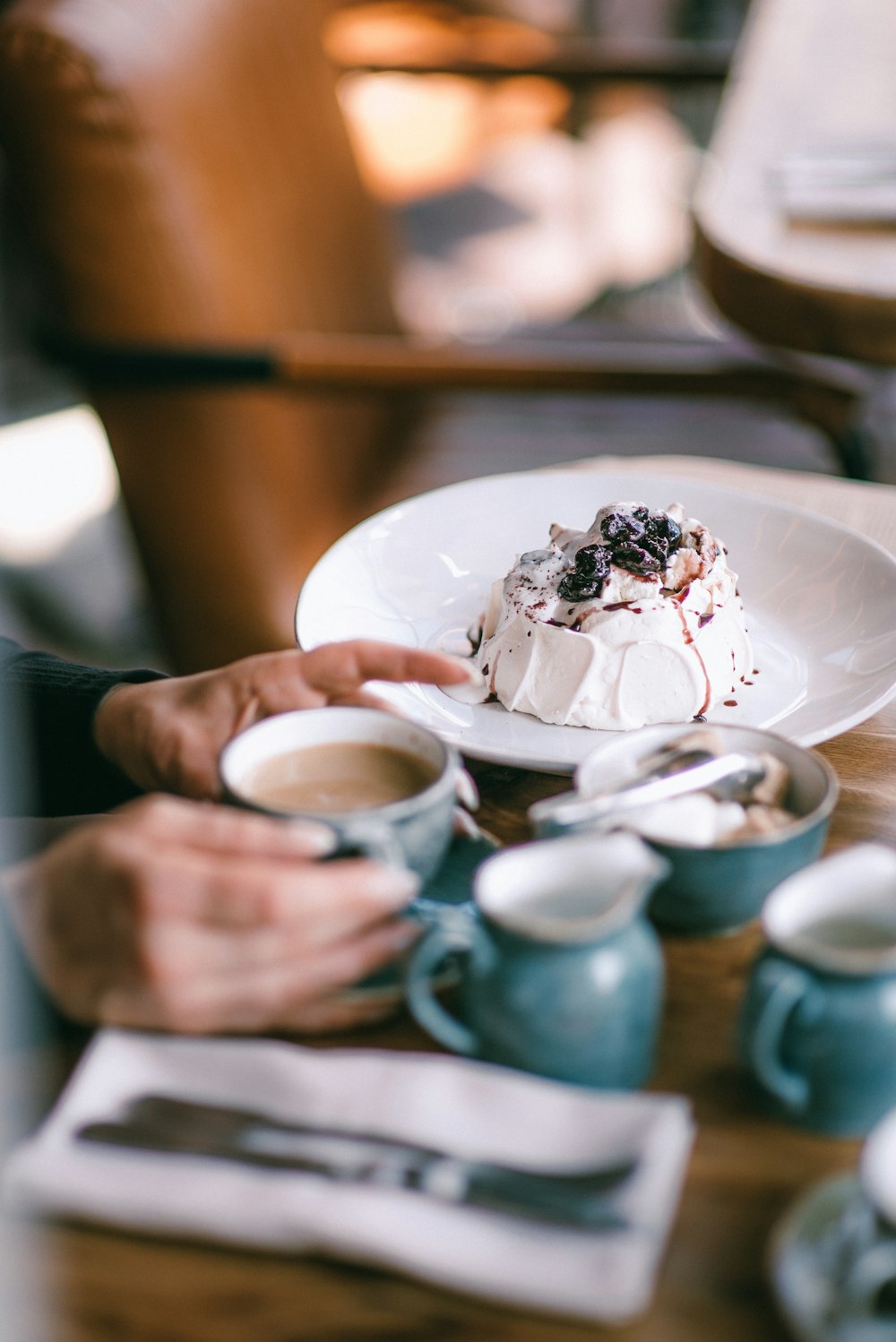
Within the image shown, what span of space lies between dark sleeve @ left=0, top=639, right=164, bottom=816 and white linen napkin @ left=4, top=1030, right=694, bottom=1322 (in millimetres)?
354

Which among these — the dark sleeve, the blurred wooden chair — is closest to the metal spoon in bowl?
the dark sleeve

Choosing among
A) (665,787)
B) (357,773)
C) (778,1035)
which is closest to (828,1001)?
(778,1035)

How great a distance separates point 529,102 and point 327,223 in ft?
7.22

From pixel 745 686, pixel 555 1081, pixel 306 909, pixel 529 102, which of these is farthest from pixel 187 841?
pixel 529 102

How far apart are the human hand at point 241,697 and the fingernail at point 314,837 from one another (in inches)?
6.6

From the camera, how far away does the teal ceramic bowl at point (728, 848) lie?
1.89ft

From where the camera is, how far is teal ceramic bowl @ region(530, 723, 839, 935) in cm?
58

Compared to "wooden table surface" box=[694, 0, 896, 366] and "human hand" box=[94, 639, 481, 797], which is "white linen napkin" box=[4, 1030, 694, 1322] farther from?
"wooden table surface" box=[694, 0, 896, 366]

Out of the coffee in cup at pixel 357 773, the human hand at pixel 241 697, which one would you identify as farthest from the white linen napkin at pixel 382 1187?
the human hand at pixel 241 697

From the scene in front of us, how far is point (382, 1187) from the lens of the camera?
466 millimetres

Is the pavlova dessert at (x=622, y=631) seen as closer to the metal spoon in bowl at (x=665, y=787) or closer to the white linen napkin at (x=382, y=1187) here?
the metal spoon in bowl at (x=665, y=787)

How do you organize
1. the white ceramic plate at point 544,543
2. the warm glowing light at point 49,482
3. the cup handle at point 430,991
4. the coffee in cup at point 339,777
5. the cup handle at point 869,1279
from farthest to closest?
the warm glowing light at point 49,482 < the white ceramic plate at point 544,543 < the coffee in cup at point 339,777 < the cup handle at point 430,991 < the cup handle at point 869,1279

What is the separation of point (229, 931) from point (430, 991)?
0.09 meters

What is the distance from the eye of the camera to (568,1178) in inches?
18.4
